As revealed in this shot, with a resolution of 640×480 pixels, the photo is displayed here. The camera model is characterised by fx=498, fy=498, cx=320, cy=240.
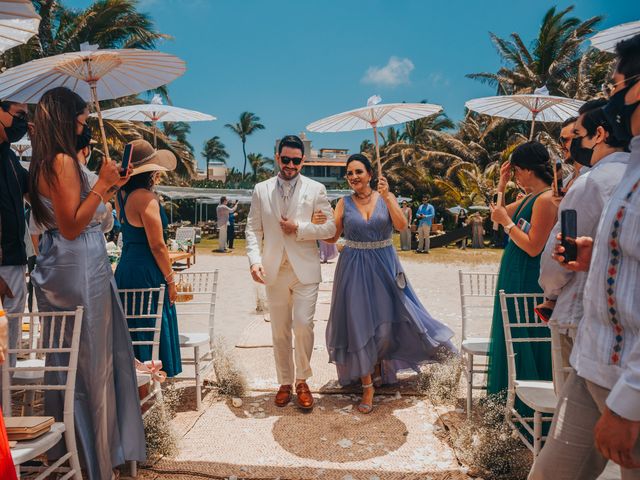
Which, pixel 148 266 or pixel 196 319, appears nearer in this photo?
pixel 148 266

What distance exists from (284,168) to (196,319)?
5.02 m

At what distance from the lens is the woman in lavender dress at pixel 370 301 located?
4.58 m

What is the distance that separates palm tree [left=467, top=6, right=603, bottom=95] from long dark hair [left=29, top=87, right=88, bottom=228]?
29.0 metres

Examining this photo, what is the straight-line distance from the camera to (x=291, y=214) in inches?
179

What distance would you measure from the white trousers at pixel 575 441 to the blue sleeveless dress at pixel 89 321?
97.5 inches

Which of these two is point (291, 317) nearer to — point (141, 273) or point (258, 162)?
point (141, 273)

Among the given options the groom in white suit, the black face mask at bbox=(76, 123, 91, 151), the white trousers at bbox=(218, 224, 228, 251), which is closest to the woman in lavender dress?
the groom in white suit

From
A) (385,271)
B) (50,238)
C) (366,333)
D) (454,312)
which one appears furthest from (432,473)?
(454,312)

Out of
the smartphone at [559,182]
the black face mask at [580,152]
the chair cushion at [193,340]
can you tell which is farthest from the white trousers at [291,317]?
the black face mask at [580,152]

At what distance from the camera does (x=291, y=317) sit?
4.66 metres

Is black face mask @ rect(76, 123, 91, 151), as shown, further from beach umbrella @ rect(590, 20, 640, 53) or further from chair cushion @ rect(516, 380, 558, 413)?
beach umbrella @ rect(590, 20, 640, 53)

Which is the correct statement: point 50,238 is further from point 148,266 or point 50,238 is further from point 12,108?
point 148,266

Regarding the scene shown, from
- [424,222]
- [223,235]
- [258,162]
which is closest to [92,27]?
[223,235]

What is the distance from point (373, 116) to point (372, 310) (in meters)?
2.23
